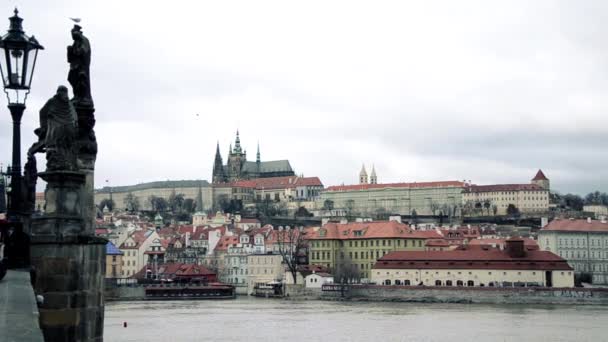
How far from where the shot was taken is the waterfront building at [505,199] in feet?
567

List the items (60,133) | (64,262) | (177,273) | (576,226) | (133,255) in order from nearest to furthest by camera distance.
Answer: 1. (64,262)
2. (60,133)
3. (177,273)
4. (576,226)
5. (133,255)

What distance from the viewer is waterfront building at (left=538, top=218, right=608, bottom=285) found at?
8700 cm

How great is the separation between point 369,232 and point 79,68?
80.4m

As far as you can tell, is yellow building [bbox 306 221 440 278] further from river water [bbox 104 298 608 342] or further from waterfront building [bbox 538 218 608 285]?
river water [bbox 104 298 608 342]

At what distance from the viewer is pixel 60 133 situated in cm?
878

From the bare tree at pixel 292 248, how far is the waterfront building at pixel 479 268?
838 centimetres

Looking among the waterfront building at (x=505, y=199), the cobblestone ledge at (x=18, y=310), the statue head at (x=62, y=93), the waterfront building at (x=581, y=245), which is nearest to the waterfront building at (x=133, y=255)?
the waterfront building at (x=581, y=245)

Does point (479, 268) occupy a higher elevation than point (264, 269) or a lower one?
higher

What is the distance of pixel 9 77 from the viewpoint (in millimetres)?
8438

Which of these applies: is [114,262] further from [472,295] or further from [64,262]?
[64,262]

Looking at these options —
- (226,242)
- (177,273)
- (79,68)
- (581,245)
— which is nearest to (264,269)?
(177,273)

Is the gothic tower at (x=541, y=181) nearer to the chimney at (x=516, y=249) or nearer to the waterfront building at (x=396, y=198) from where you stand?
the waterfront building at (x=396, y=198)

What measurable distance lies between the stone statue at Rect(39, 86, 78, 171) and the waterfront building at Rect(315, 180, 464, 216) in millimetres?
169207

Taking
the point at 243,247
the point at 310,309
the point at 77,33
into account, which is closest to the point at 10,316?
the point at 77,33
